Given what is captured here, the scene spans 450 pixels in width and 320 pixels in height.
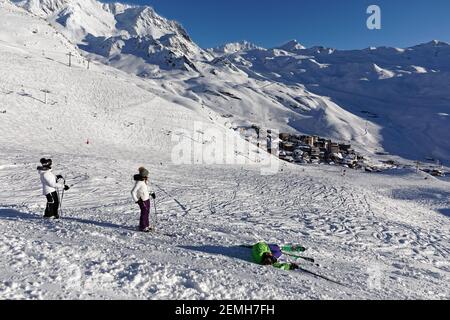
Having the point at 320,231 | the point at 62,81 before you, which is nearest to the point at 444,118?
the point at 62,81

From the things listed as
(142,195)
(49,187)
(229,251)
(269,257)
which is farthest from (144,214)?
(269,257)

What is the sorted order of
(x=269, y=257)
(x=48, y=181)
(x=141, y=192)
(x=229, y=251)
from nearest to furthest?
(x=269, y=257) < (x=229, y=251) < (x=141, y=192) < (x=48, y=181)

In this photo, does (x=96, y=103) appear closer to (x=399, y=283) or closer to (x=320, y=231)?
(x=320, y=231)

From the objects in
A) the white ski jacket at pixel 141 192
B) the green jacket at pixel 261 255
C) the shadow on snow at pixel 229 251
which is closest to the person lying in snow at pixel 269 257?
the green jacket at pixel 261 255

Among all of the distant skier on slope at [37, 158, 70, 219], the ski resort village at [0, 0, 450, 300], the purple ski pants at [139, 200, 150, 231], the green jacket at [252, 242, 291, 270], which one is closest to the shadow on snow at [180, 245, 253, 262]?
the ski resort village at [0, 0, 450, 300]

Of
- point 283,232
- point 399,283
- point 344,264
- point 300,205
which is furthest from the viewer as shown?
point 300,205

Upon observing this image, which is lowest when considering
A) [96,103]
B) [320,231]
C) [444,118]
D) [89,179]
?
[320,231]

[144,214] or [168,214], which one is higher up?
[144,214]

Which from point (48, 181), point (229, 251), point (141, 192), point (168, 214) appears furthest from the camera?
point (168, 214)

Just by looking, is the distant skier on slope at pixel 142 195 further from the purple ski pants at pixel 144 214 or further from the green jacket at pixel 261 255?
the green jacket at pixel 261 255

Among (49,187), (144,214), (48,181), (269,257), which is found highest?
(48,181)

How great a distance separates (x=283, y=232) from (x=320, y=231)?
2.19 metres

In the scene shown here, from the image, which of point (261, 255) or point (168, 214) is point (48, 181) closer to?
point (168, 214)

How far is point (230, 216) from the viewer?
1716 centimetres
